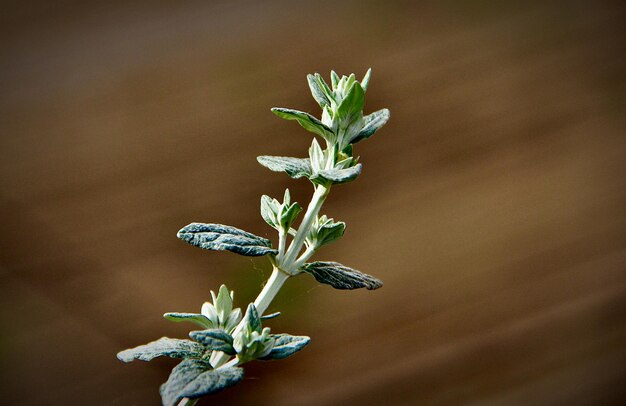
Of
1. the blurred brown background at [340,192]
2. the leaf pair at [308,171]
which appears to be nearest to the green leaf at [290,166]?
the leaf pair at [308,171]

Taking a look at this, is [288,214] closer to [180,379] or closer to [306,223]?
[306,223]

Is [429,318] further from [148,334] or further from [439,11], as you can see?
[439,11]

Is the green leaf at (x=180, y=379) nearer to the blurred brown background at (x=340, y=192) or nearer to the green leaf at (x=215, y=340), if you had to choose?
the green leaf at (x=215, y=340)

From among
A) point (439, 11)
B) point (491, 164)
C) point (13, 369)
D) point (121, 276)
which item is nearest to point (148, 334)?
point (121, 276)

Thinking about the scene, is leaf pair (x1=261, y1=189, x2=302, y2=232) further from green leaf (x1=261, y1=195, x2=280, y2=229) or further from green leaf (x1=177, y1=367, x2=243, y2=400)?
green leaf (x1=177, y1=367, x2=243, y2=400)

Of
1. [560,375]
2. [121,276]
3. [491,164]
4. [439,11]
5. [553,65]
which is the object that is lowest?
[560,375]

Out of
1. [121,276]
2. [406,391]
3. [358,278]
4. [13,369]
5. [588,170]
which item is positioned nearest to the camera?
[358,278]
